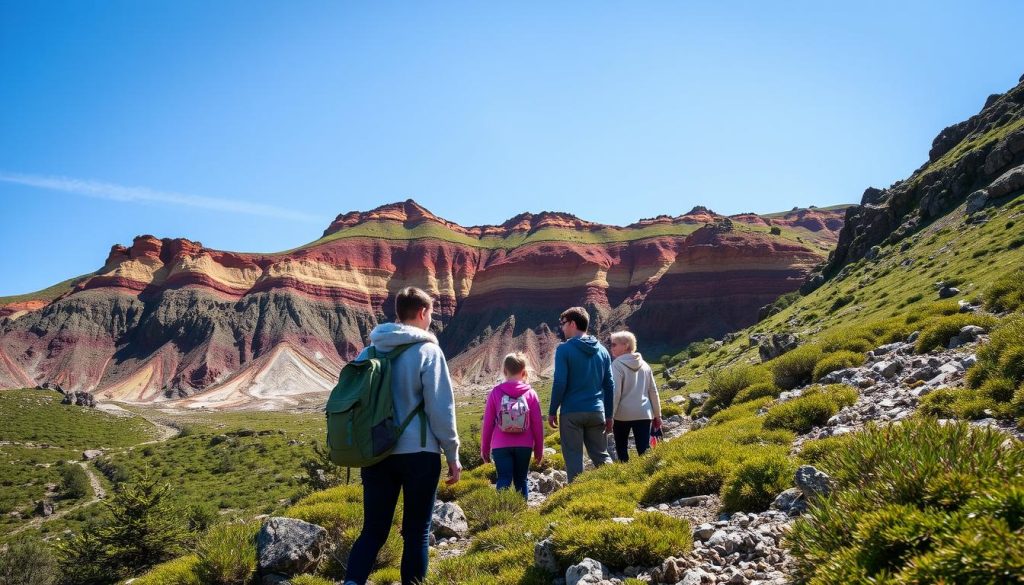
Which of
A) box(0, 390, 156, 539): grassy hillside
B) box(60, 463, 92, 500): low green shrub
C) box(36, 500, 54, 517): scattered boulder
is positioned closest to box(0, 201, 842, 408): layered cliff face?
box(0, 390, 156, 539): grassy hillside

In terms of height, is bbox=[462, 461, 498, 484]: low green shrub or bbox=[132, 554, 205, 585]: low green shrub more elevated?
bbox=[132, 554, 205, 585]: low green shrub

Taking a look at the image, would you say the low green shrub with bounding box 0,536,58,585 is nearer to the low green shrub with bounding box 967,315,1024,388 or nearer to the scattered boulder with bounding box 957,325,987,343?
the low green shrub with bounding box 967,315,1024,388

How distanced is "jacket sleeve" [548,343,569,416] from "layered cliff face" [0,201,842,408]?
94533mm

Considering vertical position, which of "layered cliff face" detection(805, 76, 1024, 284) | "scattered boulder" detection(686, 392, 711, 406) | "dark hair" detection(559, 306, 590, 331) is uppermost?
"layered cliff face" detection(805, 76, 1024, 284)

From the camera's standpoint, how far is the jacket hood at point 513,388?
752 centimetres

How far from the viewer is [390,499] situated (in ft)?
14.8

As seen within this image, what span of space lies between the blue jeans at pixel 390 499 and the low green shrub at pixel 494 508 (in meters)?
3.11

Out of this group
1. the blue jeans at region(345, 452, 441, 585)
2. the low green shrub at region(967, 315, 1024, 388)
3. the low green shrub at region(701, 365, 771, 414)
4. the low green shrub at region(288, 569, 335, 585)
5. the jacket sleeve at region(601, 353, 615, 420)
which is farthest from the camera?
the low green shrub at region(701, 365, 771, 414)

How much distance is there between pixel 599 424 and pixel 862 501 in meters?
5.04

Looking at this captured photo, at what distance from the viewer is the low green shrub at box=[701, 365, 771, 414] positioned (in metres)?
14.4

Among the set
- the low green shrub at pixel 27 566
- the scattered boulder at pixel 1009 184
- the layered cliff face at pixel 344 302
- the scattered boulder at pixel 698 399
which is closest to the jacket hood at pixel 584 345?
the scattered boulder at pixel 698 399

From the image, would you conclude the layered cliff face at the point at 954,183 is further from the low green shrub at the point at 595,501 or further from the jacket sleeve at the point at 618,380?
the low green shrub at the point at 595,501

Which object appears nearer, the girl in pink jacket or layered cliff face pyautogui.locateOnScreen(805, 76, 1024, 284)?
the girl in pink jacket

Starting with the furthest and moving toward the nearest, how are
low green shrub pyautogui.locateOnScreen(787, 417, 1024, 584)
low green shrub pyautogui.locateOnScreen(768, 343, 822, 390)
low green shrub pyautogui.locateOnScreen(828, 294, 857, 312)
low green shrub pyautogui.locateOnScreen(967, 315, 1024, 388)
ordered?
low green shrub pyautogui.locateOnScreen(828, 294, 857, 312), low green shrub pyautogui.locateOnScreen(768, 343, 822, 390), low green shrub pyautogui.locateOnScreen(967, 315, 1024, 388), low green shrub pyautogui.locateOnScreen(787, 417, 1024, 584)
